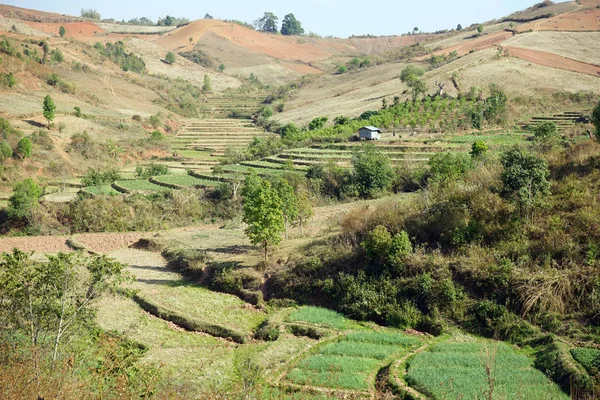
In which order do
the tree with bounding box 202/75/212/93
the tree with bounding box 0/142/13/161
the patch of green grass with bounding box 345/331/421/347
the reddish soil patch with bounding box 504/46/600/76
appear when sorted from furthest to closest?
the tree with bounding box 202/75/212/93 < the reddish soil patch with bounding box 504/46/600/76 < the tree with bounding box 0/142/13/161 < the patch of green grass with bounding box 345/331/421/347

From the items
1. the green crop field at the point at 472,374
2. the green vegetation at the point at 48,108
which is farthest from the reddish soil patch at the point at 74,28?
the green crop field at the point at 472,374

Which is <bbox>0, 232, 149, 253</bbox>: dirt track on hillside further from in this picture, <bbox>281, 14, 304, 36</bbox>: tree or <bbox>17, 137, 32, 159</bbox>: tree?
<bbox>281, 14, 304, 36</bbox>: tree

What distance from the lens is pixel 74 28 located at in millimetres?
139500

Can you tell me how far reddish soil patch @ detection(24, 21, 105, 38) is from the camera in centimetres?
12912

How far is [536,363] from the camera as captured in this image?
15.3 m

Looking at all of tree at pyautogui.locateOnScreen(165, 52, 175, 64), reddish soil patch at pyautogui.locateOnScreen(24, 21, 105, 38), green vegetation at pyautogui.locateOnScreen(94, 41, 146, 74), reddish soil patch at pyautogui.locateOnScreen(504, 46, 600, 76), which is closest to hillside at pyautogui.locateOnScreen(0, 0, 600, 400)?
reddish soil patch at pyautogui.locateOnScreen(504, 46, 600, 76)

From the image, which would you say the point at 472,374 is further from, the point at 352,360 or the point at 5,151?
the point at 5,151

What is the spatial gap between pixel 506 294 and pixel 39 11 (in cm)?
16459

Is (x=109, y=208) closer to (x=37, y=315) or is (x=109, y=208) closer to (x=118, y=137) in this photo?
(x=37, y=315)

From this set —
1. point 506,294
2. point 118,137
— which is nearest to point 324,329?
point 506,294

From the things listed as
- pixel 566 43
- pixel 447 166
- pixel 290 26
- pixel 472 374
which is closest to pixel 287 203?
pixel 447 166

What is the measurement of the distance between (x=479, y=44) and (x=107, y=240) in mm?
82788

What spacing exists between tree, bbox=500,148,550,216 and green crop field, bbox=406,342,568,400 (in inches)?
252

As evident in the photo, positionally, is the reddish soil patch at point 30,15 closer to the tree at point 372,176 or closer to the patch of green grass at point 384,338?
the tree at point 372,176
